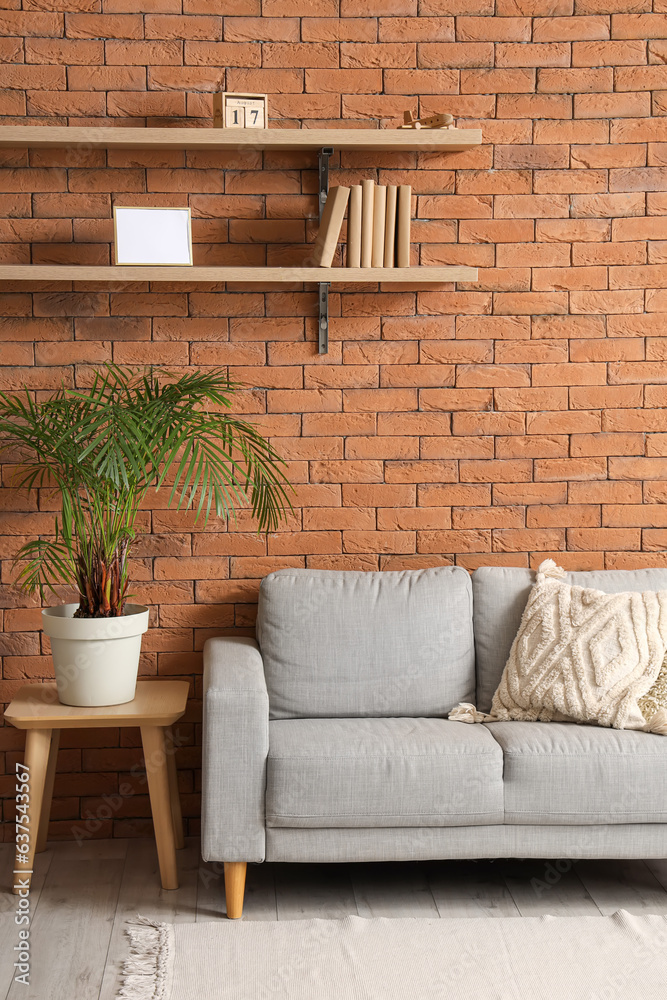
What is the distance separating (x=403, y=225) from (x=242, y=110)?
1.83ft

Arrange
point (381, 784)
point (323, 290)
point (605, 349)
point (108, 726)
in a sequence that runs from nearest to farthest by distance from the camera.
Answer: point (381, 784) < point (108, 726) < point (323, 290) < point (605, 349)

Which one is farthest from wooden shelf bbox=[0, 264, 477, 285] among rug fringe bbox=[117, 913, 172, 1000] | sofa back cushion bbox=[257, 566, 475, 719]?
rug fringe bbox=[117, 913, 172, 1000]

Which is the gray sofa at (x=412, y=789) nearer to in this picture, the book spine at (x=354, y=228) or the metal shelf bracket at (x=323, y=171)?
the book spine at (x=354, y=228)

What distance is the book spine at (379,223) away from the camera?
104 inches

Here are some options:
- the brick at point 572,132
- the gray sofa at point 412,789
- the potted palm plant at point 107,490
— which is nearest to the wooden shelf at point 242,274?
the potted palm plant at point 107,490

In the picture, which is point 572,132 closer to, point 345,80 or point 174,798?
point 345,80

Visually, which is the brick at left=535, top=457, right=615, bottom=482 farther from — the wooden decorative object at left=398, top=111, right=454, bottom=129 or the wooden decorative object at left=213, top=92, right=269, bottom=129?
the wooden decorative object at left=213, top=92, right=269, bottom=129

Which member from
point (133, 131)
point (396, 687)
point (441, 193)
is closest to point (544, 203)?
point (441, 193)

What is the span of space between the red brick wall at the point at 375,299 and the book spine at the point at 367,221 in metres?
0.22

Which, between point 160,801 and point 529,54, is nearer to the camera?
point 160,801

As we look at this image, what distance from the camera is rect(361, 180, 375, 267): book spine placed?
8.64 feet

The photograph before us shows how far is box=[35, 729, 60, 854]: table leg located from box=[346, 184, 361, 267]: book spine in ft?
5.16

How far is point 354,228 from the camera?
2.67 m

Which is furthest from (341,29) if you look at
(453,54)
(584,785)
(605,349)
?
(584,785)
